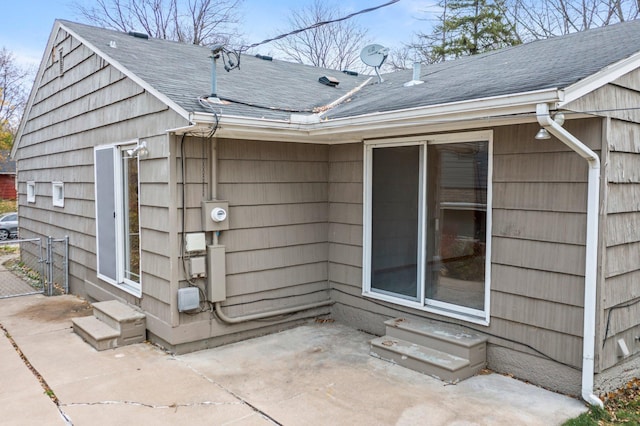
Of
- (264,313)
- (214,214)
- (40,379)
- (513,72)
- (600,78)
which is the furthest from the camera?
(264,313)

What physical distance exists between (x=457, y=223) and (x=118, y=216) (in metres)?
3.81

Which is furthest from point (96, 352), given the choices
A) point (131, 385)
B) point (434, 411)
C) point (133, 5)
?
point (133, 5)

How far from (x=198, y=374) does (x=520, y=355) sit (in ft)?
8.80

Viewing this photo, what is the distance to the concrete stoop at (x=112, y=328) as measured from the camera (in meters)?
4.77

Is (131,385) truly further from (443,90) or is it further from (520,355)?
(443,90)

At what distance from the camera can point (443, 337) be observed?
4.23 m

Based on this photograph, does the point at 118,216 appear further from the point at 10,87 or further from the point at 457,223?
the point at 10,87

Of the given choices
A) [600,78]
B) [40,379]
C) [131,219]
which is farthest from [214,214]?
[600,78]

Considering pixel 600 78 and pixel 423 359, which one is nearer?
pixel 600 78

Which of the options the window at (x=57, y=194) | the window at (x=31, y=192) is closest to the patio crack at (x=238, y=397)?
the window at (x=57, y=194)

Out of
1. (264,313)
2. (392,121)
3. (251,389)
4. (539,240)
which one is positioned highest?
(392,121)

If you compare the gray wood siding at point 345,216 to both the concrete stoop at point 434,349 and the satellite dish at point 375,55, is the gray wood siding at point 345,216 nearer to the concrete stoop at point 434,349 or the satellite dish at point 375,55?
the concrete stoop at point 434,349

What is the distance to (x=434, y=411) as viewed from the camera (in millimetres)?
3439

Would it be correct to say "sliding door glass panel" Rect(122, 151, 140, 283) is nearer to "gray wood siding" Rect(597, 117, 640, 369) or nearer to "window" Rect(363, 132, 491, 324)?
"window" Rect(363, 132, 491, 324)
